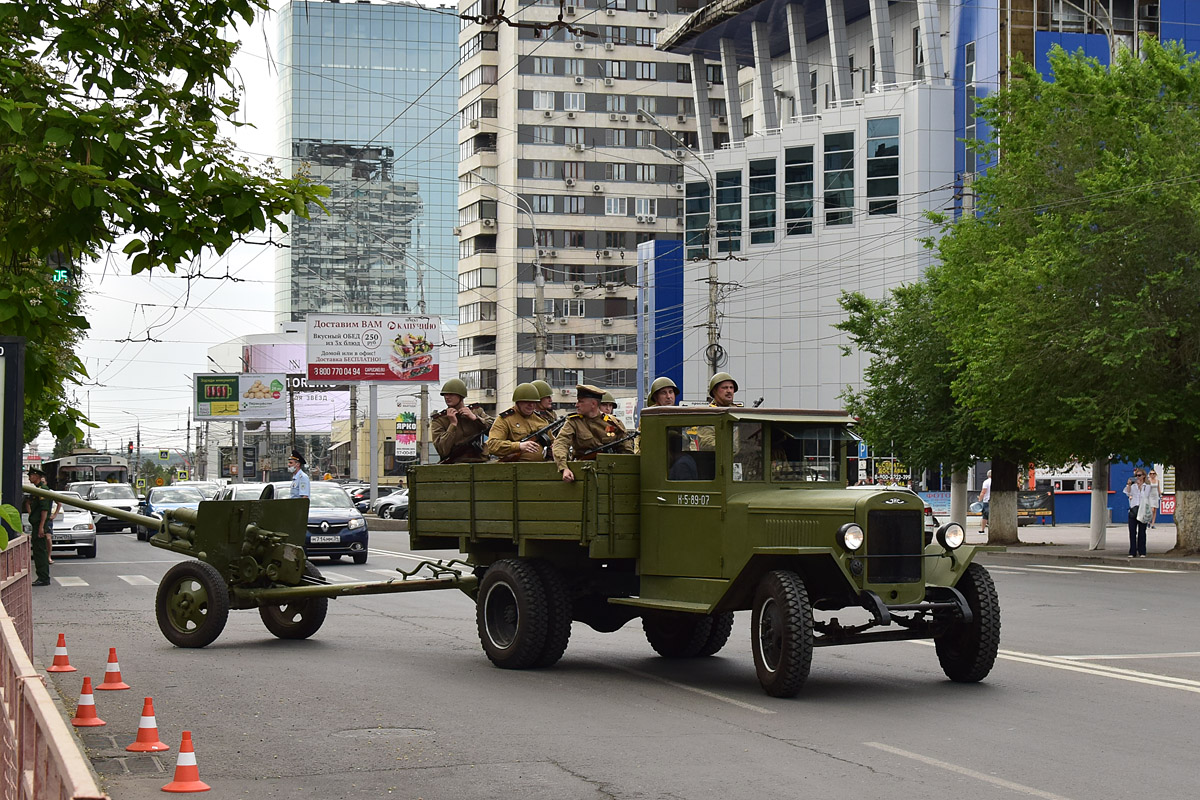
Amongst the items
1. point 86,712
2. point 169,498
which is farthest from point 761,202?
point 86,712

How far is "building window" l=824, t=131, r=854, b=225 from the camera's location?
226ft

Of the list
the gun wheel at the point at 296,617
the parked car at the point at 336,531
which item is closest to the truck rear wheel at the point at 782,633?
the gun wheel at the point at 296,617

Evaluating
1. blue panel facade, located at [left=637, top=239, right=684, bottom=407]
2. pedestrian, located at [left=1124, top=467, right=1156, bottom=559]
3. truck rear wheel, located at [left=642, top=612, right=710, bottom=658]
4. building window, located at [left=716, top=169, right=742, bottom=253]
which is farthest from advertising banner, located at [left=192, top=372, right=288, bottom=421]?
truck rear wheel, located at [left=642, top=612, right=710, bottom=658]

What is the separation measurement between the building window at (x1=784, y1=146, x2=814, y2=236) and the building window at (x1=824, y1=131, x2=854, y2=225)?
3.07 ft

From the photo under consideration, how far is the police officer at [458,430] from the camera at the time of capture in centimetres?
1466

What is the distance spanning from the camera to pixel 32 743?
454cm

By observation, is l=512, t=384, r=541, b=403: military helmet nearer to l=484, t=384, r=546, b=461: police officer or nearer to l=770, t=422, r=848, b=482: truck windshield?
l=484, t=384, r=546, b=461: police officer

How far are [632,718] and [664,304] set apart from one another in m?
75.1

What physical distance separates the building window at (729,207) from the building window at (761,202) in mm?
672

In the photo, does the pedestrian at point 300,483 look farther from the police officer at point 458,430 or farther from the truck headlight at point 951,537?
the truck headlight at point 951,537

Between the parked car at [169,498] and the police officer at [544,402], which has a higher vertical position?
the police officer at [544,402]

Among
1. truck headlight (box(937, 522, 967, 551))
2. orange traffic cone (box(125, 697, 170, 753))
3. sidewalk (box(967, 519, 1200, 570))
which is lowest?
sidewalk (box(967, 519, 1200, 570))

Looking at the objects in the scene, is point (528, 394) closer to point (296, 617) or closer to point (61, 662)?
point (296, 617)

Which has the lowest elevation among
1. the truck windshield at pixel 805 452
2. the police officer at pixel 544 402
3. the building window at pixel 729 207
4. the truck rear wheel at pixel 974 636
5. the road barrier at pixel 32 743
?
the truck rear wheel at pixel 974 636
